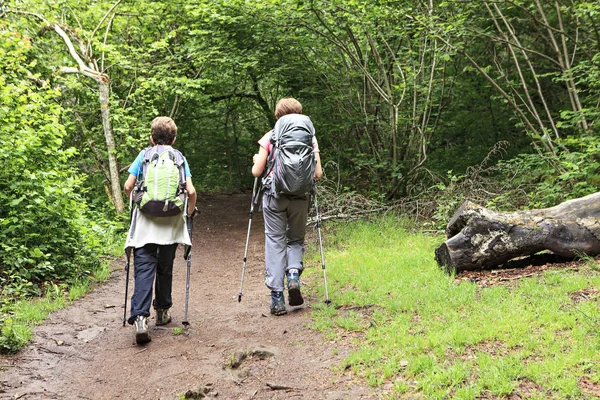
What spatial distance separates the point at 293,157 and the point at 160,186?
136cm

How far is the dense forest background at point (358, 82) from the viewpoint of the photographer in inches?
365

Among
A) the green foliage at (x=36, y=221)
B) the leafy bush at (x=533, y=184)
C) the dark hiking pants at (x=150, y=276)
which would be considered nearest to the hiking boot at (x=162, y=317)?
the dark hiking pants at (x=150, y=276)

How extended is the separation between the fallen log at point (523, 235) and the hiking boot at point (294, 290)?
1.94m

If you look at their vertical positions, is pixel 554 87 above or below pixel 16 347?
above

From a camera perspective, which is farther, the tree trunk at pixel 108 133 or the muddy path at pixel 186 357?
the tree trunk at pixel 108 133

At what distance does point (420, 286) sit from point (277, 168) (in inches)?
82.9

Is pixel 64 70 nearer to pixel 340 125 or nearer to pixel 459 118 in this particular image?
pixel 340 125

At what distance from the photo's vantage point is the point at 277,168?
5.56m

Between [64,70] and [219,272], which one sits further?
[64,70]

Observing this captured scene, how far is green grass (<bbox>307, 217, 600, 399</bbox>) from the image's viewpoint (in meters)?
3.55

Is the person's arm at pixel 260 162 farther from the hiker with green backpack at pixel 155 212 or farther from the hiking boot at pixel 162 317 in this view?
the hiking boot at pixel 162 317

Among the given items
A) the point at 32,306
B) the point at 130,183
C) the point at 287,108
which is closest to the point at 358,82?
the point at 287,108

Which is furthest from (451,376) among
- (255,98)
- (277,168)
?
(255,98)

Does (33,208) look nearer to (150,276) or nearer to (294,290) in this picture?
(150,276)
